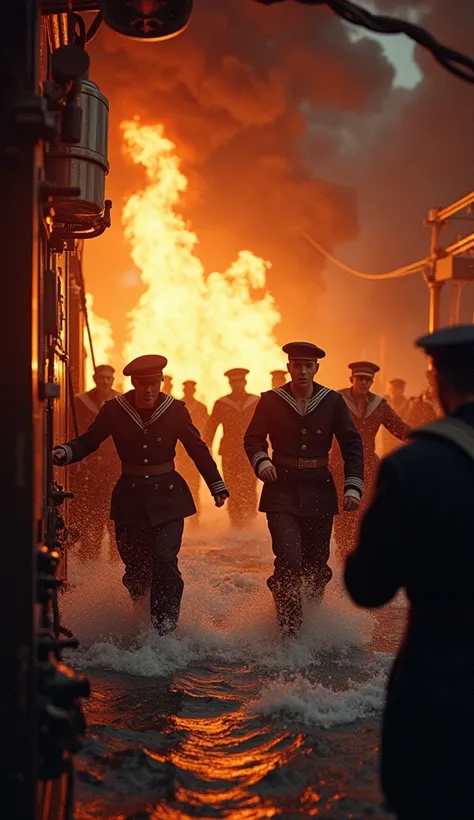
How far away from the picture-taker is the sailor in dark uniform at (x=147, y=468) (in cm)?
617

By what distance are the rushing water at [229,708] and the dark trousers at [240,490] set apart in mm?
5484

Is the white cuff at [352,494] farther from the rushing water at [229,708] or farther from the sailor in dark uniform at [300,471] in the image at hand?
the rushing water at [229,708]

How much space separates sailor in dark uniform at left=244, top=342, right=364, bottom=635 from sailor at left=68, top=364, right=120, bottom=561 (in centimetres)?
328

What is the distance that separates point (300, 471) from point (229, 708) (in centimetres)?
202

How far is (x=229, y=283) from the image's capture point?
Result: 22.9 meters

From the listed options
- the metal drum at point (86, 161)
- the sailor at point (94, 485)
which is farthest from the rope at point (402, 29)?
the sailor at point (94, 485)

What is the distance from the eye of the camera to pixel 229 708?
4816 mm

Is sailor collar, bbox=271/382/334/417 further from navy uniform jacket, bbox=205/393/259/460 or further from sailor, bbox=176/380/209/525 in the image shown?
sailor, bbox=176/380/209/525

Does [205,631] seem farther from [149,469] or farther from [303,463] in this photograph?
[303,463]

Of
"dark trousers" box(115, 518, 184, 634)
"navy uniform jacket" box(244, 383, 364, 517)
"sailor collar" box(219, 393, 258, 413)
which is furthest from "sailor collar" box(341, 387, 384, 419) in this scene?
"sailor collar" box(219, 393, 258, 413)

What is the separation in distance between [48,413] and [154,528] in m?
1.66

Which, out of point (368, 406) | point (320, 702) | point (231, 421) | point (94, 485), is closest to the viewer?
point (320, 702)

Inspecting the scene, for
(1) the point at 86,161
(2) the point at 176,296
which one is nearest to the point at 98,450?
(1) the point at 86,161

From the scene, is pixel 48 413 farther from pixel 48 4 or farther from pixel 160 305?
pixel 160 305
